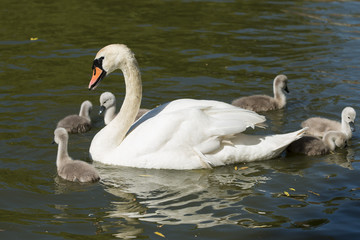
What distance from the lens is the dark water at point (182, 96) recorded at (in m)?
7.88

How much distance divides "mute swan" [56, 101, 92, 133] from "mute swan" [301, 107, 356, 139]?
3614mm

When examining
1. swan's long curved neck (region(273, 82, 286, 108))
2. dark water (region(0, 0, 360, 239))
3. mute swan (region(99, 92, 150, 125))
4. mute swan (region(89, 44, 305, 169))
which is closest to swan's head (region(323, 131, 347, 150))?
dark water (region(0, 0, 360, 239))

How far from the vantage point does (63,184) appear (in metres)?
8.92

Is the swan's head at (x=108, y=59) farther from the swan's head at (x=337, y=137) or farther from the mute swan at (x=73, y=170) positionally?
the swan's head at (x=337, y=137)

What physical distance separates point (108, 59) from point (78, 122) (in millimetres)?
1625

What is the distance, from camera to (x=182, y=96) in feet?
41.8

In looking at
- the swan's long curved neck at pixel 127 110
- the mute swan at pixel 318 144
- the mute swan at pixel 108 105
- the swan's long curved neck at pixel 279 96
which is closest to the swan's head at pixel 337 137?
the mute swan at pixel 318 144

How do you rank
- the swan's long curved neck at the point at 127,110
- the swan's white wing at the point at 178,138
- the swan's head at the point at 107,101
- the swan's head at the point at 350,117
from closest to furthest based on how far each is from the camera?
the swan's white wing at the point at 178,138 → the swan's long curved neck at the point at 127,110 → the swan's head at the point at 350,117 → the swan's head at the point at 107,101

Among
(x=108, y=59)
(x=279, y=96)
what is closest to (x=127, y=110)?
(x=108, y=59)

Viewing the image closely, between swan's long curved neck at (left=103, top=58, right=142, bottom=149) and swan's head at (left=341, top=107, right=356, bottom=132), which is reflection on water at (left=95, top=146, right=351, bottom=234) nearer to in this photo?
swan's long curved neck at (left=103, top=58, right=142, bottom=149)

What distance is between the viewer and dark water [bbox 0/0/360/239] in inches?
310

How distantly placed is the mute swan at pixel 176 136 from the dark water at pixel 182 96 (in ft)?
0.66

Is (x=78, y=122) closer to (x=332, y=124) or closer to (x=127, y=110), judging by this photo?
(x=127, y=110)

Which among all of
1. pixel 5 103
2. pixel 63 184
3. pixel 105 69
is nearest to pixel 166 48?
pixel 5 103
